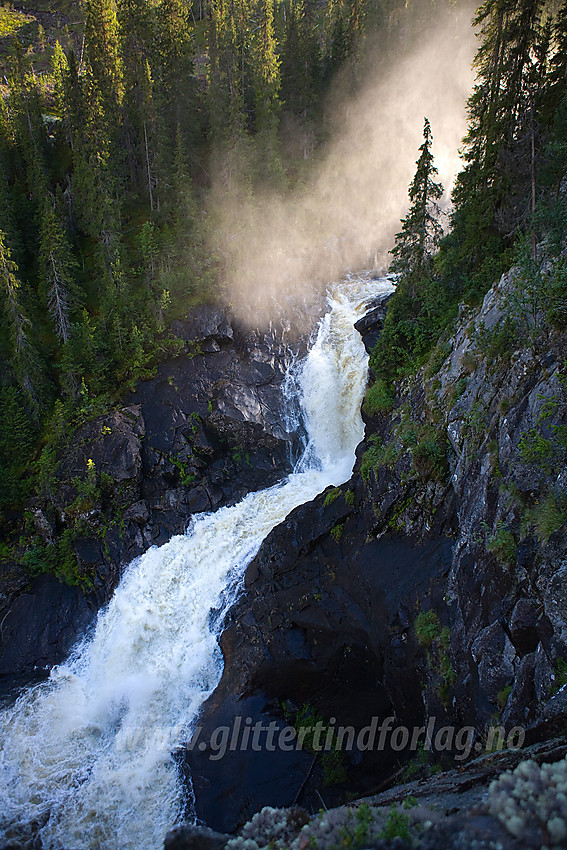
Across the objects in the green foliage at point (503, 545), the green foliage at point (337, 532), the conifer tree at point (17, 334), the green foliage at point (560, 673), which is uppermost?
the conifer tree at point (17, 334)

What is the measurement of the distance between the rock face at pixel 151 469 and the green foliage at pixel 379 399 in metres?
6.11

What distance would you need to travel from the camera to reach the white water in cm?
1399

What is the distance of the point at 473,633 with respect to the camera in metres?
10.1

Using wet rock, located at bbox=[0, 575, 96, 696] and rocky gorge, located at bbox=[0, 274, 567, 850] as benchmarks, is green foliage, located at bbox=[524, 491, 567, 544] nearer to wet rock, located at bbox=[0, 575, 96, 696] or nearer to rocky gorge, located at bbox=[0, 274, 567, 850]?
rocky gorge, located at bbox=[0, 274, 567, 850]

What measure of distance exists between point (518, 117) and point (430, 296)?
6.72 metres

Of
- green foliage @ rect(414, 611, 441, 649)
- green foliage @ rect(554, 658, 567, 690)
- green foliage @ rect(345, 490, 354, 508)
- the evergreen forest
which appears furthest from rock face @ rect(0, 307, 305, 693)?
green foliage @ rect(554, 658, 567, 690)

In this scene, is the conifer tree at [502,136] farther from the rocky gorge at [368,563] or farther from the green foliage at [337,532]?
the green foliage at [337,532]

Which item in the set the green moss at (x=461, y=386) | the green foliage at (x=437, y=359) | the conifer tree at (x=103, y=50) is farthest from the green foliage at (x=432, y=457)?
the conifer tree at (x=103, y=50)

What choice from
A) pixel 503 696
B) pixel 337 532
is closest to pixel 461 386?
pixel 337 532

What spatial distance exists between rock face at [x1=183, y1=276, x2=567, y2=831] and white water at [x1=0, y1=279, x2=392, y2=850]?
1152 millimetres

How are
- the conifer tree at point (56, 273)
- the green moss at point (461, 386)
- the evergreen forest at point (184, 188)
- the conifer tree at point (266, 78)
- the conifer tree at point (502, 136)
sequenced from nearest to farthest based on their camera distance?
the green moss at point (461, 386) → the conifer tree at point (502, 136) → the evergreen forest at point (184, 188) → the conifer tree at point (56, 273) → the conifer tree at point (266, 78)

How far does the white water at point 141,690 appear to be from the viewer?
1399cm

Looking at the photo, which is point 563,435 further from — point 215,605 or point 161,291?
point 161,291

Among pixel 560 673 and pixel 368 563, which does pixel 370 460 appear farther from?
pixel 560 673
